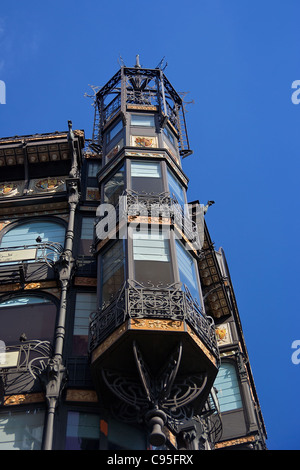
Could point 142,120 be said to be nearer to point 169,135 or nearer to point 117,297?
point 169,135

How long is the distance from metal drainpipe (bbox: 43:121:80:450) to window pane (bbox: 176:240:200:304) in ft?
12.3

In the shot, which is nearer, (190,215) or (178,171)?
(190,215)

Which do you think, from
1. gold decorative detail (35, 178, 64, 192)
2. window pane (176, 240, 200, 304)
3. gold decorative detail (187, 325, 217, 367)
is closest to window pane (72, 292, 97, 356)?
window pane (176, 240, 200, 304)

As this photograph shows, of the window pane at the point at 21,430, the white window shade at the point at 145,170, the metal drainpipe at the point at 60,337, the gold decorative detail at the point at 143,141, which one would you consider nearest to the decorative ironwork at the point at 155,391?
the metal drainpipe at the point at 60,337

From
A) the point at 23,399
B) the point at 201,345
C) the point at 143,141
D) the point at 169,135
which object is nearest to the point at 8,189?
the point at 143,141

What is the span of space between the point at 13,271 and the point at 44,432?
6.88m

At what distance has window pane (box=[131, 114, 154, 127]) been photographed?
2797cm

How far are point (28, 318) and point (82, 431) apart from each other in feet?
15.4

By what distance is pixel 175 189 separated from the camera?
2527 centimetres

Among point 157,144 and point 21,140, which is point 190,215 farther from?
point 21,140

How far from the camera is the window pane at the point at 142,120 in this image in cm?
2797

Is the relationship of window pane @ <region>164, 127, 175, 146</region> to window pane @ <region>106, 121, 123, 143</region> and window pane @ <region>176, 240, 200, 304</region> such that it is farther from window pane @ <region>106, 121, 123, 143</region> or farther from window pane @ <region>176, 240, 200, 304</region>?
window pane @ <region>176, 240, 200, 304</region>

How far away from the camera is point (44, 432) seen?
1769 centimetres

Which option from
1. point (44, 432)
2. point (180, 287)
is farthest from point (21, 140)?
point (44, 432)
